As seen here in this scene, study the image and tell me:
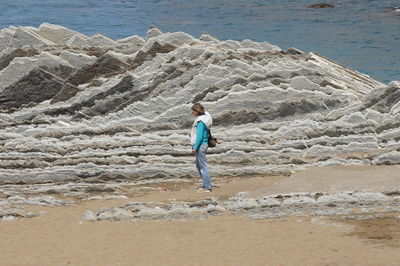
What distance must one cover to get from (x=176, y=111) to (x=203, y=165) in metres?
6.75

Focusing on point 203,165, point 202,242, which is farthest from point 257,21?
point 202,242

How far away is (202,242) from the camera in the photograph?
757 inches

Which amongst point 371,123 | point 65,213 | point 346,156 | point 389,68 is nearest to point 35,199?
point 65,213

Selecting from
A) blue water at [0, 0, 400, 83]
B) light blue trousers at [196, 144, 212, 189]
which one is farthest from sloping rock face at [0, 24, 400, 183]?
blue water at [0, 0, 400, 83]

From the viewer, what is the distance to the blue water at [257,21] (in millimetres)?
78188

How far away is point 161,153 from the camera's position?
27.4m

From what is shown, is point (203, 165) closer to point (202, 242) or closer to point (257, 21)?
point (202, 242)

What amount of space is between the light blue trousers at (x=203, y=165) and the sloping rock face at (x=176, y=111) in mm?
2318

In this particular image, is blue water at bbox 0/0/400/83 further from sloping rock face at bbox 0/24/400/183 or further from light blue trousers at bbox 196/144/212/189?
light blue trousers at bbox 196/144/212/189

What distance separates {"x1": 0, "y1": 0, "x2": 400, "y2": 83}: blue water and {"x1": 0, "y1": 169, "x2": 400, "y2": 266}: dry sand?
4642 cm

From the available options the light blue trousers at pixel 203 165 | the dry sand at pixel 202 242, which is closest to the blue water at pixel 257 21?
the light blue trousers at pixel 203 165

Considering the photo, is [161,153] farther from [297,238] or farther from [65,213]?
[297,238]

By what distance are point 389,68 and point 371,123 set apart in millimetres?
39790

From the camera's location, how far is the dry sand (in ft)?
58.7
